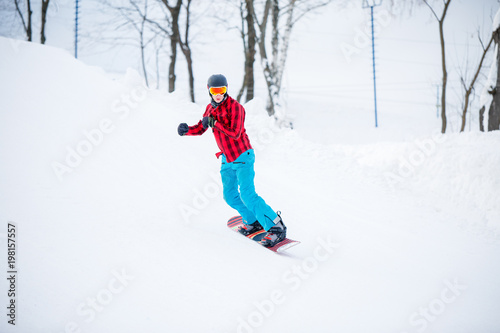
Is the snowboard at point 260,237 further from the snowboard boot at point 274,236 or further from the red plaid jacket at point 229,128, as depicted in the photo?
the red plaid jacket at point 229,128

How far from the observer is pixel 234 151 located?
11.8 feet

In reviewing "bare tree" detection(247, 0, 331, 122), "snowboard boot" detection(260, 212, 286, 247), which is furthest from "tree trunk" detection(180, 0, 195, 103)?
"snowboard boot" detection(260, 212, 286, 247)

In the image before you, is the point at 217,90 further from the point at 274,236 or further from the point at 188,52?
the point at 188,52

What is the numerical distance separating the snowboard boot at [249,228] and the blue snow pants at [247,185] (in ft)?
0.72

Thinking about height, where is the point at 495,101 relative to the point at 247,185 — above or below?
above

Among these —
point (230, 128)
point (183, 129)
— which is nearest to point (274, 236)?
point (230, 128)

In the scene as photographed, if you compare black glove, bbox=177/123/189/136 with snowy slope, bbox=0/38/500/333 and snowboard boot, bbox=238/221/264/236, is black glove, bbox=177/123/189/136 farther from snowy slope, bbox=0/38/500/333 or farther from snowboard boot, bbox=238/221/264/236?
snowboard boot, bbox=238/221/264/236

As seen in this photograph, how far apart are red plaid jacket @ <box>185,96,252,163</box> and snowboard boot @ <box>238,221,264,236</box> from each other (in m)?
0.84

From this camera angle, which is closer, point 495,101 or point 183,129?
point 183,129

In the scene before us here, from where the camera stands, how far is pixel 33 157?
471 cm

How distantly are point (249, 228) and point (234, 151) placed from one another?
96cm

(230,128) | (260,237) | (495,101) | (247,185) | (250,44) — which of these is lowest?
(260,237)

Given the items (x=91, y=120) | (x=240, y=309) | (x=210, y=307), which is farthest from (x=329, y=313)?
(x=91, y=120)

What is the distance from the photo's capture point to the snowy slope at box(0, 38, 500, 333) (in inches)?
103
